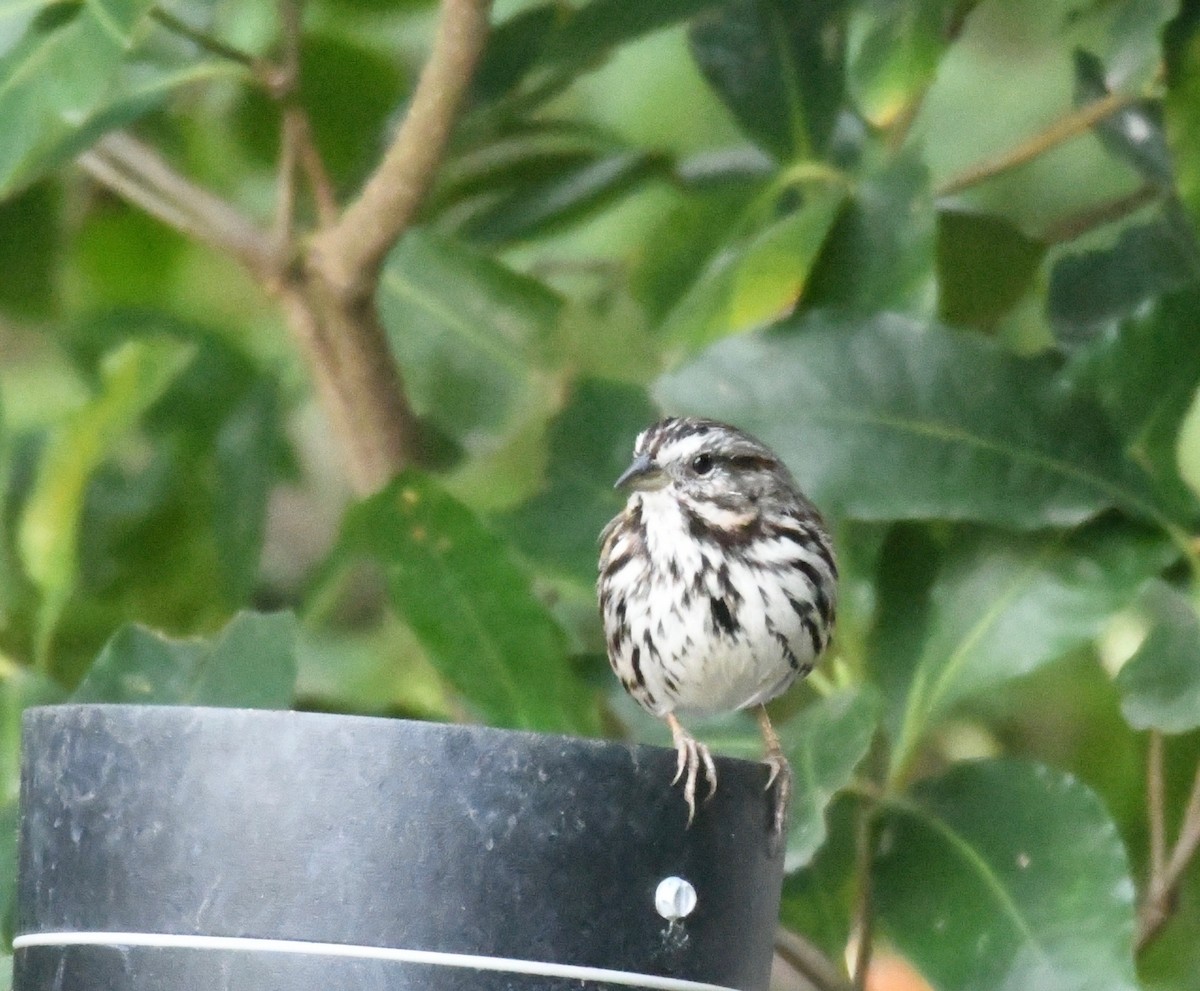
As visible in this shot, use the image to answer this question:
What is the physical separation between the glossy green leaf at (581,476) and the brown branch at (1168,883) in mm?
1020

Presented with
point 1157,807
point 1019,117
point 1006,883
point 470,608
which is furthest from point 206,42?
point 1019,117

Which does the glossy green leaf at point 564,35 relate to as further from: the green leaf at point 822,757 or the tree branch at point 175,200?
the green leaf at point 822,757

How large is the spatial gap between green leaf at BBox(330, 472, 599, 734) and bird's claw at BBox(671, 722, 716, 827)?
83 centimetres

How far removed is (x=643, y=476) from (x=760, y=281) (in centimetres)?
35

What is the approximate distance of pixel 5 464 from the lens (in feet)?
12.5

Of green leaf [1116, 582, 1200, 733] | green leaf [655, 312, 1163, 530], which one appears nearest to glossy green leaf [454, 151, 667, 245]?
green leaf [655, 312, 1163, 530]

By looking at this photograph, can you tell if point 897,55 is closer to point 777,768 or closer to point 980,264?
point 980,264

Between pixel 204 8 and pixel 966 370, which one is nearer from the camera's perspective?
pixel 966 370

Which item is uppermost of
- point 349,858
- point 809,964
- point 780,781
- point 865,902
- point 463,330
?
point 463,330

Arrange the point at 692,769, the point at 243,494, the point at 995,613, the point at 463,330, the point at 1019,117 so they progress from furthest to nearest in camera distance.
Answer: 1. the point at 1019,117
2. the point at 243,494
3. the point at 463,330
4. the point at 995,613
5. the point at 692,769

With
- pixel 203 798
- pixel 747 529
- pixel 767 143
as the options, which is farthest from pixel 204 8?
pixel 203 798

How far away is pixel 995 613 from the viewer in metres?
3.36

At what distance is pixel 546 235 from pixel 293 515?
7.60 feet

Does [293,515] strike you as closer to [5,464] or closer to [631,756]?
[5,464]
